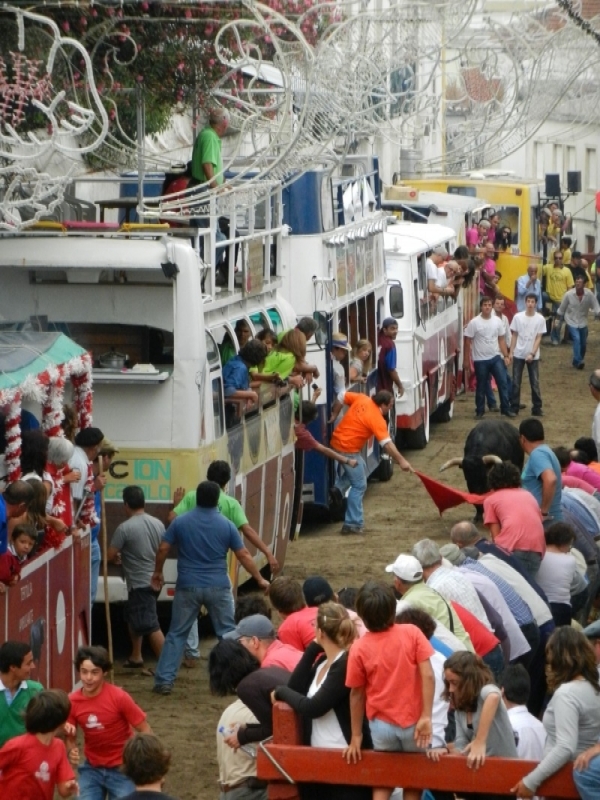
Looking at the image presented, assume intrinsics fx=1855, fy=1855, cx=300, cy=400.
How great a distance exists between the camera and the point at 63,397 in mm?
11062

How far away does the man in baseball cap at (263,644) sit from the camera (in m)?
8.26

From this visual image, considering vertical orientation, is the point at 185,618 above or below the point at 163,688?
above

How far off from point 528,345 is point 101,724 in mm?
16339

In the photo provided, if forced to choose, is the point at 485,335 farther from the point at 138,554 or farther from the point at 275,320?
the point at 138,554

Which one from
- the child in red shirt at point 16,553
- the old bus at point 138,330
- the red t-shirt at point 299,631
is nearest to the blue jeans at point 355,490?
the old bus at point 138,330

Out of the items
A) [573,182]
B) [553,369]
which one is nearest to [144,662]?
[553,369]

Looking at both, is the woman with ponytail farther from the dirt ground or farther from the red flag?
the red flag

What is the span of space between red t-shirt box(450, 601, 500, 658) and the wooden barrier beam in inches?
66.1

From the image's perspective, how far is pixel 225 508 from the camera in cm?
1180

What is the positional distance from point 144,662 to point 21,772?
196 inches

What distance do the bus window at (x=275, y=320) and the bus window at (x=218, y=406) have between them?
87.1 inches

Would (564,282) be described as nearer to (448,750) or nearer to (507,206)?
(507,206)

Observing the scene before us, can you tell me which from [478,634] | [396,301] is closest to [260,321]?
[478,634]

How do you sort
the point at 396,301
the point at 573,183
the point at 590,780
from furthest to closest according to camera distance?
the point at 573,183 < the point at 396,301 < the point at 590,780
